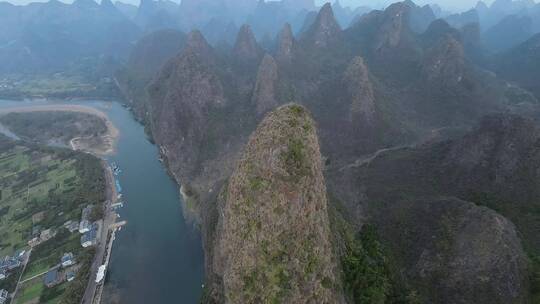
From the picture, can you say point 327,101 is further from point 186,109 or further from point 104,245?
point 104,245

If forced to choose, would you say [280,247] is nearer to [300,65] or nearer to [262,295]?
[262,295]

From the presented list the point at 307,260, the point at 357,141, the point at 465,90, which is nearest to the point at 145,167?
the point at 357,141

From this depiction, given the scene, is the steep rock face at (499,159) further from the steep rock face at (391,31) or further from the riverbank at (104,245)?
the steep rock face at (391,31)

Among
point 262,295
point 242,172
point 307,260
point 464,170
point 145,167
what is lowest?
point 145,167

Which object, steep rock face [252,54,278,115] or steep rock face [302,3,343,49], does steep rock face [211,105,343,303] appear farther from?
steep rock face [302,3,343,49]

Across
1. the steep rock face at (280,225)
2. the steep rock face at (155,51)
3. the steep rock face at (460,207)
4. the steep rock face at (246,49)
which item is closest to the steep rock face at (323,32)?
the steep rock face at (246,49)

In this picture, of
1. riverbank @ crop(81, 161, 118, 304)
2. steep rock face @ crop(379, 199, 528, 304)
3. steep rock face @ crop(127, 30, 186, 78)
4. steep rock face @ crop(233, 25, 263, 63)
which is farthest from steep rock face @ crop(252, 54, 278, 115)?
steep rock face @ crop(127, 30, 186, 78)

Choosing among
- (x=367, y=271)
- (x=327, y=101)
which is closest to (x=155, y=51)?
(x=327, y=101)
